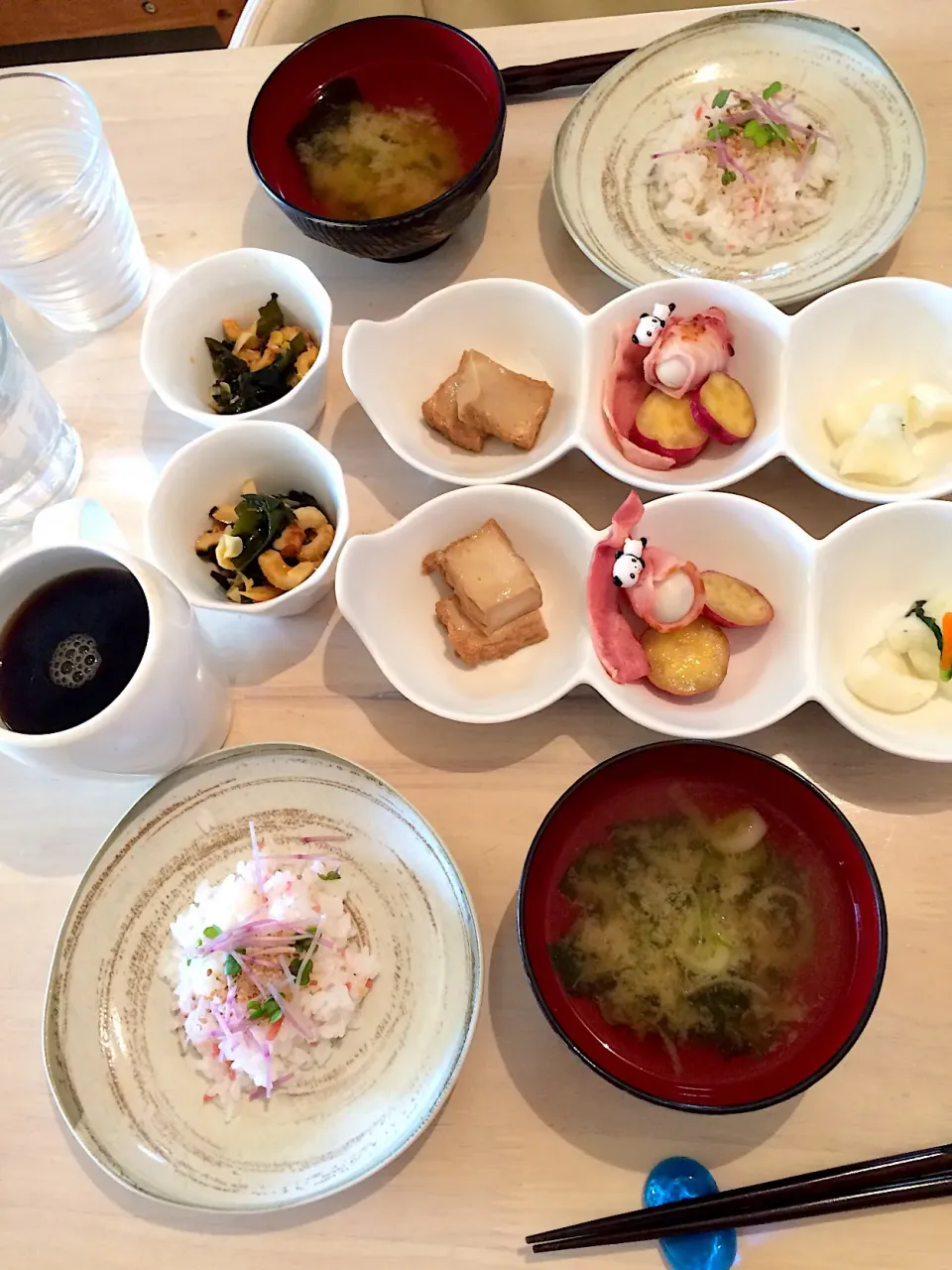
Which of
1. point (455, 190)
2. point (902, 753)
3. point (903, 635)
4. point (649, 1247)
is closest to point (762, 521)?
point (903, 635)

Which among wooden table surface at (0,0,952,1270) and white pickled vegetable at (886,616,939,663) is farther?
white pickled vegetable at (886,616,939,663)

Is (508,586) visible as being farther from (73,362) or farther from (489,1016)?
(73,362)

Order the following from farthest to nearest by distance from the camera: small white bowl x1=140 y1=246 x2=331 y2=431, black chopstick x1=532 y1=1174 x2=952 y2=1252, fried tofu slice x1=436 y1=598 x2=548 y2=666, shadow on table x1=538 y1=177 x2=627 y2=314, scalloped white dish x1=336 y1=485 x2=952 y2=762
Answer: shadow on table x1=538 y1=177 x2=627 y2=314 → small white bowl x1=140 y1=246 x2=331 y2=431 → fried tofu slice x1=436 y1=598 x2=548 y2=666 → scalloped white dish x1=336 y1=485 x2=952 y2=762 → black chopstick x1=532 y1=1174 x2=952 y2=1252

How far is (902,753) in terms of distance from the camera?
1025mm

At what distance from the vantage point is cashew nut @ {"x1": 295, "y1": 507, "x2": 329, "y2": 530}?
4.08 feet

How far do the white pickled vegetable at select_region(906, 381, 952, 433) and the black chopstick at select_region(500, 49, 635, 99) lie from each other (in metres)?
0.79

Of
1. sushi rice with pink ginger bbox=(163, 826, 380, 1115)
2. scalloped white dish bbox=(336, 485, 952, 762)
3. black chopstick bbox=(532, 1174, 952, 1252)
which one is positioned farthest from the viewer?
scalloped white dish bbox=(336, 485, 952, 762)

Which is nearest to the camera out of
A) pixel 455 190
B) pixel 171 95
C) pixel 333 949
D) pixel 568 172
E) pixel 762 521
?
pixel 333 949

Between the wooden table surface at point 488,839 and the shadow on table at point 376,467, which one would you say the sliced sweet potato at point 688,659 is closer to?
the wooden table surface at point 488,839

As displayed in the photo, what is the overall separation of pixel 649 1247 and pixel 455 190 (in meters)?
1.35

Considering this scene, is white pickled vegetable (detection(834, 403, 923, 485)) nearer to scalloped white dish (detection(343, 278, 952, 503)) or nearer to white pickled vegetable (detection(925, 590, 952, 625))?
scalloped white dish (detection(343, 278, 952, 503))

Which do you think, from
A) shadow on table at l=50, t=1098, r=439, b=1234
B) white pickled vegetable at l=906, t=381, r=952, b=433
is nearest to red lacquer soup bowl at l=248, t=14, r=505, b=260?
white pickled vegetable at l=906, t=381, r=952, b=433

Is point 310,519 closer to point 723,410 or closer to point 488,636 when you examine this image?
point 488,636

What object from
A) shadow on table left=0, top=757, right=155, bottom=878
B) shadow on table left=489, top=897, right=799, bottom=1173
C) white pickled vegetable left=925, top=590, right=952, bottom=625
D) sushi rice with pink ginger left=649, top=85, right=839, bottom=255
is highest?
sushi rice with pink ginger left=649, top=85, right=839, bottom=255
